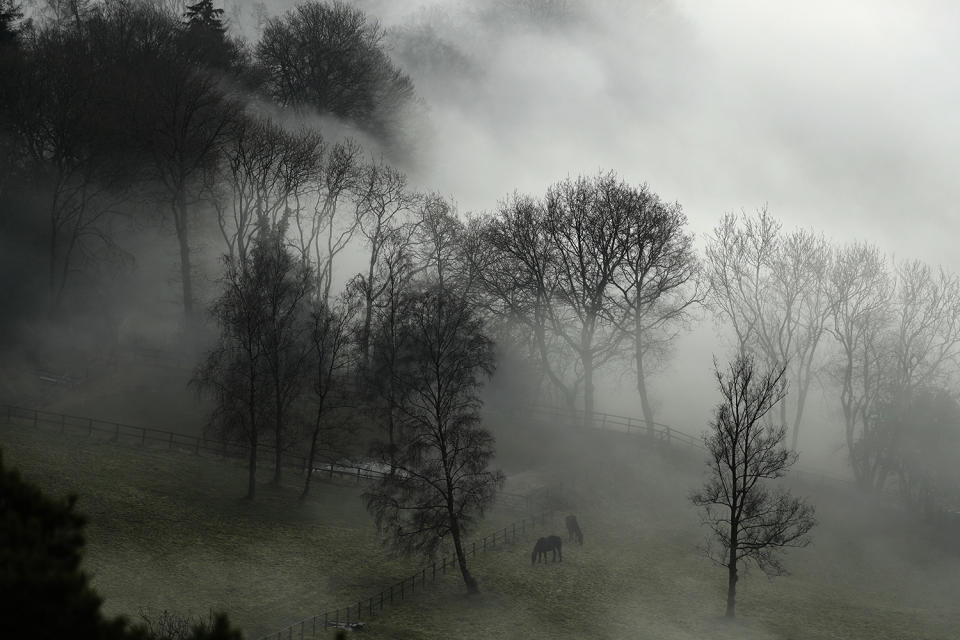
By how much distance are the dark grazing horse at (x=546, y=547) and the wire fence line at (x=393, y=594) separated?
2270 millimetres

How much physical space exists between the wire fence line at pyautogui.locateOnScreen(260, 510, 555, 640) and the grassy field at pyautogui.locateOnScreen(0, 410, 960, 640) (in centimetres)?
49

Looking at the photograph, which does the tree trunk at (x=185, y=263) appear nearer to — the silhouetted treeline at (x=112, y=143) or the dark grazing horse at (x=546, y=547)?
the silhouetted treeline at (x=112, y=143)

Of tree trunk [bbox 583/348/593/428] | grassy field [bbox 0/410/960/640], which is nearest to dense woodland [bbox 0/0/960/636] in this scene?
tree trunk [bbox 583/348/593/428]

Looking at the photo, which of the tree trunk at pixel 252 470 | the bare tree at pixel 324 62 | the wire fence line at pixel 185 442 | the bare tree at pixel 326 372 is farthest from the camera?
the bare tree at pixel 324 62

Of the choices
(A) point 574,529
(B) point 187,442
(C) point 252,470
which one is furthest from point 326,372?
(A) point 574,529

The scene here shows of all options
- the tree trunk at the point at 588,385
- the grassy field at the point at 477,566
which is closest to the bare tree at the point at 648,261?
the tree trunk at the point at 588,385

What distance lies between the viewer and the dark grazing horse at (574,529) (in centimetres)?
3888

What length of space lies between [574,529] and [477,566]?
5.73 meters

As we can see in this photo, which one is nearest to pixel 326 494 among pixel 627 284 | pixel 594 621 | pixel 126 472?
pixel 126 472

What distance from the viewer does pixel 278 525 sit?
36625mm

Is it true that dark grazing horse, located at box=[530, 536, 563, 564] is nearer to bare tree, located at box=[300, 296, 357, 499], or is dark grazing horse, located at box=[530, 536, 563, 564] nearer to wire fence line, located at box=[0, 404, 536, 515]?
wire fence line, located at box=[0, 404, 536, 515]

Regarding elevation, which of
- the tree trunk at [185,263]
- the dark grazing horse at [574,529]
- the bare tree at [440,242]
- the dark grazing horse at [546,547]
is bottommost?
the dark grazing horse at [546,547]

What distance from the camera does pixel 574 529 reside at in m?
39.2

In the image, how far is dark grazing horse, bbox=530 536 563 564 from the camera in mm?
36438
